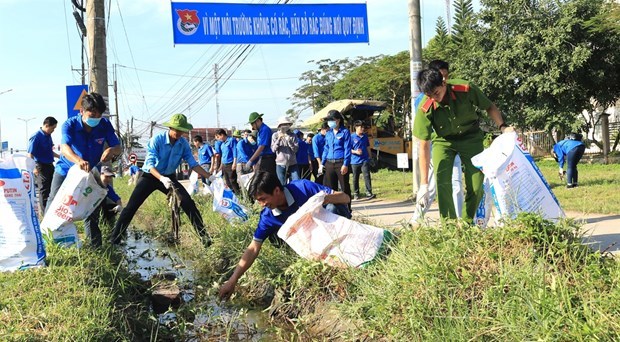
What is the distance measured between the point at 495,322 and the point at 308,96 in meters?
48.7

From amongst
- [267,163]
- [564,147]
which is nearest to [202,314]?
[267,163]

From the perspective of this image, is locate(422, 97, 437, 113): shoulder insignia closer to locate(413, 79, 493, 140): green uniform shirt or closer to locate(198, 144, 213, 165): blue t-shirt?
locate(413, 79, 493, 140): green uniform shirt

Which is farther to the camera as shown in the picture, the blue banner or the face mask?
the blue banner

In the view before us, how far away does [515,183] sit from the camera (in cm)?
396

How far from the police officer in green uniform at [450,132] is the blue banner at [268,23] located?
290 inches

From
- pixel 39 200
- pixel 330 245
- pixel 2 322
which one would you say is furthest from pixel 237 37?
pixel 2 322

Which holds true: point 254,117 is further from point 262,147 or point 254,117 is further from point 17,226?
point 17,226

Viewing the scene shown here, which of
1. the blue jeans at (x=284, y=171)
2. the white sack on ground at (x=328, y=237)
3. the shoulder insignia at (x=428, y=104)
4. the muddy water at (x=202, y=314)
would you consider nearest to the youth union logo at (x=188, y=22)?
the blue jeans at (x=284, y=171)

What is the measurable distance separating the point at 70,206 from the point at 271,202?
1.99 m

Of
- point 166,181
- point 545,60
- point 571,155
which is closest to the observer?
point 166,181

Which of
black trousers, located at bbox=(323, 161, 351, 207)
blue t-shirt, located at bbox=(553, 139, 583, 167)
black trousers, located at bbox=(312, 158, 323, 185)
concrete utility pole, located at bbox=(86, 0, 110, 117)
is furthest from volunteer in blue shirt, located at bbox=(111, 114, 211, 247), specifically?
blue t-shirt, located at bbox=(553, 139, 583, 167)

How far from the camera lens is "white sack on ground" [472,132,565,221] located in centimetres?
391

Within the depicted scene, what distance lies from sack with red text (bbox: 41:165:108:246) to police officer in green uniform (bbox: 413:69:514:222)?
109 inches

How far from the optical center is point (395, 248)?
3678 millimetres
